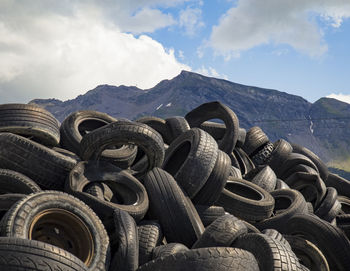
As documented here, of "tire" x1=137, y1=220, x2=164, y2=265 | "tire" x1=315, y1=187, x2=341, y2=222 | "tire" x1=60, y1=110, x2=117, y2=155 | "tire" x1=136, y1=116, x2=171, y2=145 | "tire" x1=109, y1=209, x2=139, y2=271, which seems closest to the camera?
"tire" x1=109, y1=209, x2=139, y2=271

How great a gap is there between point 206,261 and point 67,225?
2174 millimetres

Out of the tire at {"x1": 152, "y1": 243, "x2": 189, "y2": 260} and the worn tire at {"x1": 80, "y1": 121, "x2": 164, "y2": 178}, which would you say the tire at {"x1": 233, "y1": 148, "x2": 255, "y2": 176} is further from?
the tire at {"x1": 152, "y1": 243, "x2": 189, "y2": 260}

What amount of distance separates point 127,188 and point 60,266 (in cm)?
345

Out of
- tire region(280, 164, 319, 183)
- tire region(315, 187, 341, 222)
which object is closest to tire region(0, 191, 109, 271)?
tire region(315, 187, 341, 222)

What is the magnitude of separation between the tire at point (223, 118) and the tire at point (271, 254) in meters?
5.77

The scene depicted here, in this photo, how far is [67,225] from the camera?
18.8 feet

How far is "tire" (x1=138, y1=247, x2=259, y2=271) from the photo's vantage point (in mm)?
4598

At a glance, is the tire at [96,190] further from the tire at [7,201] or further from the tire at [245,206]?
the tire at [245,206]

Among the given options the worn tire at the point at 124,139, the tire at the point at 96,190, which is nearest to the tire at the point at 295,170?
the worn tire at the point at 124,139

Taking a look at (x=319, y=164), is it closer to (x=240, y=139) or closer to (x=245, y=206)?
(x=240, y=139)

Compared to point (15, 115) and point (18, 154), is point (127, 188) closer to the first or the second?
point (18, 154)

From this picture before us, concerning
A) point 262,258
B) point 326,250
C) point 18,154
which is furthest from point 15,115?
point 326,250

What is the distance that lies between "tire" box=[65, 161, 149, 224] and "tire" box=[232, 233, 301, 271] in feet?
6.68

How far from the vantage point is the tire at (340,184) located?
13655 mm
